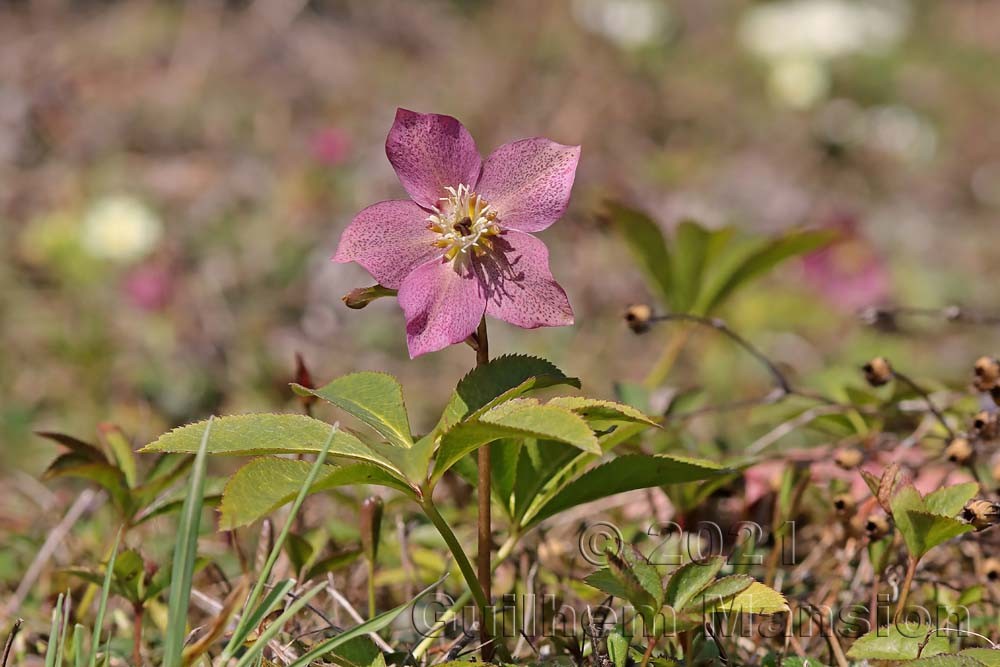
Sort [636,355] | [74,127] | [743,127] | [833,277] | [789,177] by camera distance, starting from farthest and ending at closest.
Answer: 1. [743,127]
2. [789,177]
3. [74,127]
4. [833,277]
5. [636,355]

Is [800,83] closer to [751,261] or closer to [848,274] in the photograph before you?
[848,274]

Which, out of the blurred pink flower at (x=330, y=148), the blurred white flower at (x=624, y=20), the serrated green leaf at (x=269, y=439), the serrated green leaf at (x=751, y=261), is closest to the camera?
the serrated green leaf at (x=269, y=439)

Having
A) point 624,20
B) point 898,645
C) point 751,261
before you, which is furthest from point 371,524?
point 624,20

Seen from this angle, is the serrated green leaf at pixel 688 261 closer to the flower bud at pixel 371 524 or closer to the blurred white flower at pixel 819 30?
the flower bud at pixel 371 524

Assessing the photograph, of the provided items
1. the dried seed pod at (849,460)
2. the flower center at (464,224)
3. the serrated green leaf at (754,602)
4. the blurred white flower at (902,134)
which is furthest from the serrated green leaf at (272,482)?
the blurred white flower at (902,134)

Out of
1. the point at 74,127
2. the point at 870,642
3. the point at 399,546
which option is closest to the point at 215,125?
the point at 74,127

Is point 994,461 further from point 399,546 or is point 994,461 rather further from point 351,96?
point 351,96
